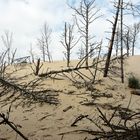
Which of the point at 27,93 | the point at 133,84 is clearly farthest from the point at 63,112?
the point at 27,93

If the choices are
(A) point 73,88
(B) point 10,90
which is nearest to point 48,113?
(A) point 73,88

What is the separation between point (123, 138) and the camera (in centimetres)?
387

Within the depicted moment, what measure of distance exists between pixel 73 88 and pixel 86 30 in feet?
44.8

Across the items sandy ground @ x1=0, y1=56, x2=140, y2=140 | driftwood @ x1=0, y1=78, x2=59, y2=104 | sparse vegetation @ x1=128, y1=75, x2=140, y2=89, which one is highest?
driftwood @ x1=0, y1=78, x2=59, y2=104

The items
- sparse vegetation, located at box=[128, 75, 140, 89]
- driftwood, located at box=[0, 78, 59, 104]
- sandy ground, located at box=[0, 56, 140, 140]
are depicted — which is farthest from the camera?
sparse vegetation, located at box=[128, 75, 140, 89]

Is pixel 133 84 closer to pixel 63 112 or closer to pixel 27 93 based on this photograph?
pixel 63 112

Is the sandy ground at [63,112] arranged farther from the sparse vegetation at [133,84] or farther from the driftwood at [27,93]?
the driftwood at [27,93]

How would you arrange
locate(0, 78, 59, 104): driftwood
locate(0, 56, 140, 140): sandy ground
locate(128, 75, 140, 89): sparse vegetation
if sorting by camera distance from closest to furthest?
1. locate(0, 78, 59, 104): driftwood
2. locate(0, 56, 140, 140): sandy ground
3. locate(128, 75, 140, 89): sparse vegetation

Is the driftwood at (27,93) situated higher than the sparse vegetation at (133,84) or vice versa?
the driftwood at (27,93)

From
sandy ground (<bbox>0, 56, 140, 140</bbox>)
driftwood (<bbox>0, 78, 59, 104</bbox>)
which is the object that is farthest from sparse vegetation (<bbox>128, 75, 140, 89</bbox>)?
driftwood (<bbox>0, 78, 59, 104</bbox>)

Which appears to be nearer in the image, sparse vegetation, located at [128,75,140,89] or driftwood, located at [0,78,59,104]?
driftwood, located at [0,78,59,104]

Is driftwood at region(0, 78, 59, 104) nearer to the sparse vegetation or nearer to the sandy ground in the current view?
the sandy ground

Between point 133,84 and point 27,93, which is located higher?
point 27,93

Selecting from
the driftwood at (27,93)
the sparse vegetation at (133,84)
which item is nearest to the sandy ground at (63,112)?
the sparse vegetation at (133,84)
